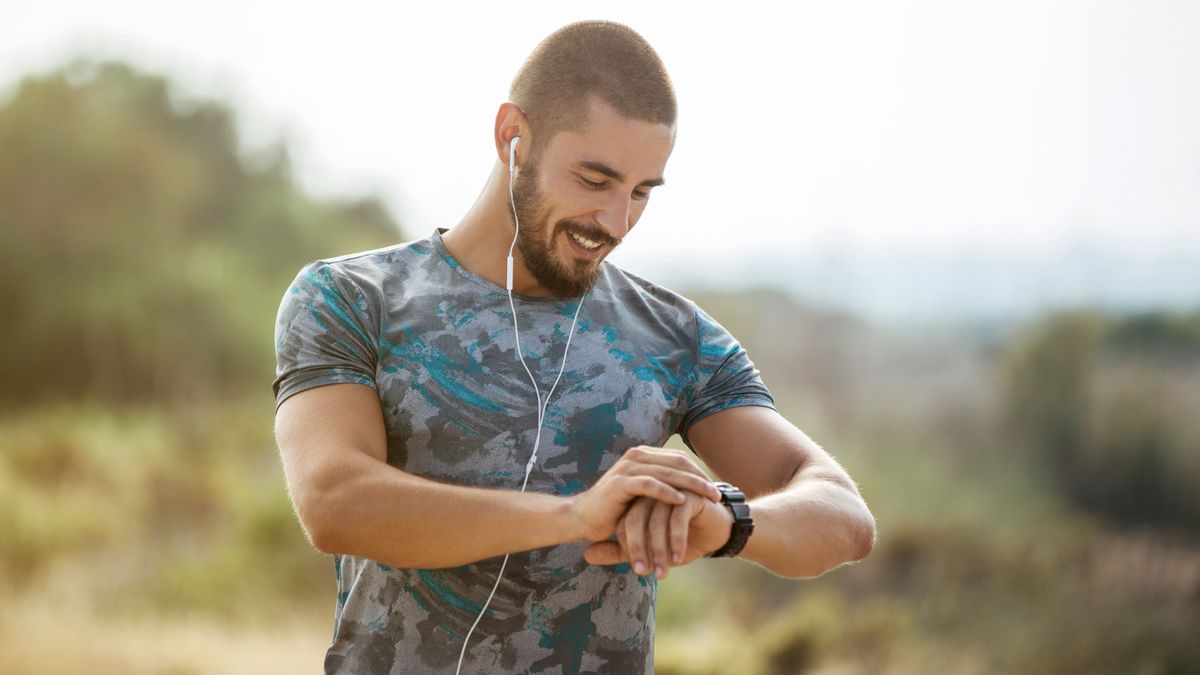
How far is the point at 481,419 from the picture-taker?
5.52 feet

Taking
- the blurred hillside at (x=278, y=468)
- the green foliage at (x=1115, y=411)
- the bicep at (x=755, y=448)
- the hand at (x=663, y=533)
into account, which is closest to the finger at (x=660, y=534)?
the hand at (x=663, y=533)

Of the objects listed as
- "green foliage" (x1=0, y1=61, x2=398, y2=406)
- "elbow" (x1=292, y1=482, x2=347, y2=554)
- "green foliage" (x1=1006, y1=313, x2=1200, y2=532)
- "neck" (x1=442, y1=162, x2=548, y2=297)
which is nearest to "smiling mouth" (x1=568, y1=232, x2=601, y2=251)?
"neck" (x1=442, y1=162, x2=548, y2=297)

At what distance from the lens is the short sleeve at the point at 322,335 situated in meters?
1.62

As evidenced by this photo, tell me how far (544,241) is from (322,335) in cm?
38

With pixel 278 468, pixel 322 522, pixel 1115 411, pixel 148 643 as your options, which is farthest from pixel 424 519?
pixel 278 468

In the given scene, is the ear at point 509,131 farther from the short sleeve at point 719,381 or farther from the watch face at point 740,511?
the watch face at point 740,511

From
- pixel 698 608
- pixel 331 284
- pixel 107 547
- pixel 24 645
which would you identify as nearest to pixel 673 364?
pixel 331 284

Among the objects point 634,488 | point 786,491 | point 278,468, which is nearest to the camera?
point 634,488

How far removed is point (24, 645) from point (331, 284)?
4.10m

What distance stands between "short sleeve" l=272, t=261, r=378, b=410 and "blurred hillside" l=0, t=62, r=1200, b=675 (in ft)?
9.60

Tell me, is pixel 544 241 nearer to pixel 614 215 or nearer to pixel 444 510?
pixel 614 215

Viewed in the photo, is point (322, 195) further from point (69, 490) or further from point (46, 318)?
point (69, 490)

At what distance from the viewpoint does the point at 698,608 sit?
5.28 metres

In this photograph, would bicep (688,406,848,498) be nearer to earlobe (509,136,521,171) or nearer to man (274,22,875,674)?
man (274,22,875,674)
